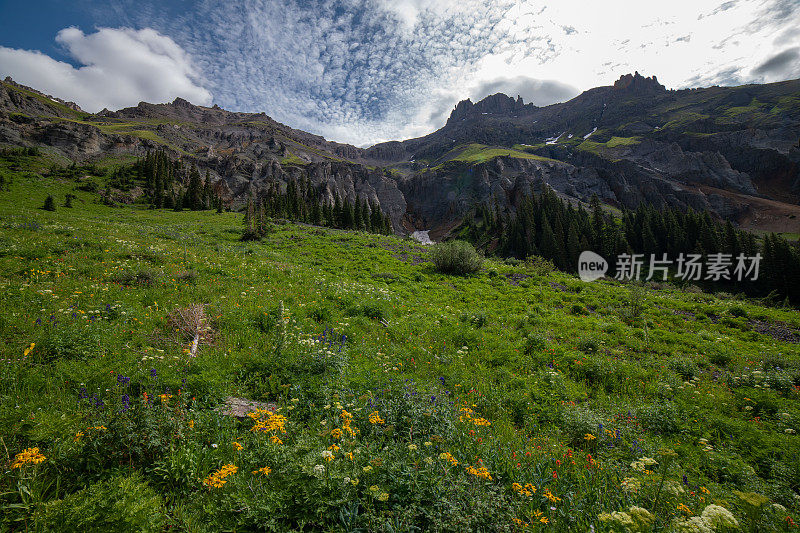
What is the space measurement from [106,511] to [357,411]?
3204 mm

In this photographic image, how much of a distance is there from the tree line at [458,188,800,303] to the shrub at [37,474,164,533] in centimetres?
6006

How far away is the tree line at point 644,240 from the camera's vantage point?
49844 millimetres

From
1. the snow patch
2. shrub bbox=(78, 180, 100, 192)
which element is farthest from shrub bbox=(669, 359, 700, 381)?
the snow patch

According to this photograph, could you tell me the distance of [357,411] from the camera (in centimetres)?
531

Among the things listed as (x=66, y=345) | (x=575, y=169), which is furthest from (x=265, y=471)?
(x=575, y=169)

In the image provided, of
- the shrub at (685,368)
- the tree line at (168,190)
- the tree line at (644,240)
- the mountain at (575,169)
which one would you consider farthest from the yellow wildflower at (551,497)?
the mountain at (575,169)

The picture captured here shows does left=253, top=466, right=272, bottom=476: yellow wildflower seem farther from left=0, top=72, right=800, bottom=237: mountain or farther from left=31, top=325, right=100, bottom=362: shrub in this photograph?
left=0, top=72, right=800, bottom=237: mountain

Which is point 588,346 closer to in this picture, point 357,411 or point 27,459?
point 357,411

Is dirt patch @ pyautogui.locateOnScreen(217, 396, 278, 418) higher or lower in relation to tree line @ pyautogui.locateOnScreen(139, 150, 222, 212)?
lower

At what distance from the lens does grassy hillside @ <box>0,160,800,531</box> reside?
329 cm

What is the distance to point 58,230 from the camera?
18109 mm

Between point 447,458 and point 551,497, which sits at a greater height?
point 447,458

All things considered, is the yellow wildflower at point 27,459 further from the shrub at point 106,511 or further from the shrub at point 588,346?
the shrub at point 588,346

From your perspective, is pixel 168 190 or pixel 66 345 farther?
pixel 168 190
